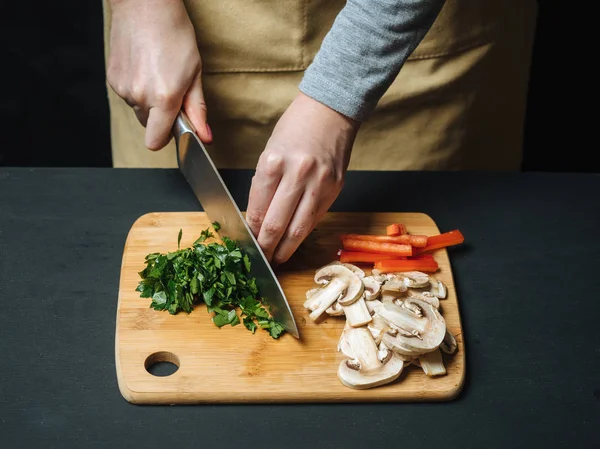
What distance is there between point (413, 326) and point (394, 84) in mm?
834

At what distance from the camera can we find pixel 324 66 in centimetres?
163

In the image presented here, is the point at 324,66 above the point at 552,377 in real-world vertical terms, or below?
above

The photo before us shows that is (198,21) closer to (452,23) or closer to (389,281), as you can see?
(452,23)

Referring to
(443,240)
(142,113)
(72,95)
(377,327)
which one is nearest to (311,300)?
(377,327)

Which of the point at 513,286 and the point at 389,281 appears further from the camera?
the point at 513,286

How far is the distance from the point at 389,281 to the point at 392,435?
14.4 inches

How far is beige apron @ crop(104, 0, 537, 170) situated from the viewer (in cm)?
203

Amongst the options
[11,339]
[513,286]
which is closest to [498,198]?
[513,286]

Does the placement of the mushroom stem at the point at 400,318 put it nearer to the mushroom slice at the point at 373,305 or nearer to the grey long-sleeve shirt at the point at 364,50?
the mushroom slice at the point at 373,305

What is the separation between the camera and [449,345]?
1.58 meters

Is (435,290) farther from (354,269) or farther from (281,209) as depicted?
(281,209)

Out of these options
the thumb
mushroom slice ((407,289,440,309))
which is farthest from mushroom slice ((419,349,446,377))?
the thumb

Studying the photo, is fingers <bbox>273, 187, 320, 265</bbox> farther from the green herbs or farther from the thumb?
the thumb

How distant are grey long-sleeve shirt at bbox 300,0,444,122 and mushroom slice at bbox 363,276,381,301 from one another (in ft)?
1.20
